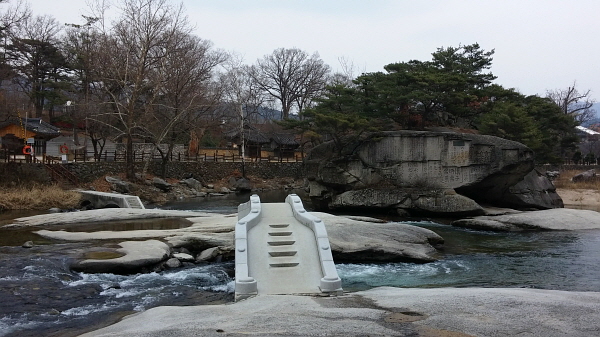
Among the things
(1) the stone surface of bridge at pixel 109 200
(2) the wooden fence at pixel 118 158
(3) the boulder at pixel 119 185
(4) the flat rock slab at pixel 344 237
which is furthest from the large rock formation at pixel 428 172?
(2) the wooden fence at pixel 118 158

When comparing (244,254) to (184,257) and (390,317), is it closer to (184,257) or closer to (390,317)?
(184,257)

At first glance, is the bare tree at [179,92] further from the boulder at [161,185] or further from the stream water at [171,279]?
the stream water at [171,279]

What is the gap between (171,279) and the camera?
11.3m

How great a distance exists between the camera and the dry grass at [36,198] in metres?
21.9

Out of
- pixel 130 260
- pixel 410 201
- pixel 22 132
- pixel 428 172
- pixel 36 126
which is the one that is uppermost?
pixel 36 126

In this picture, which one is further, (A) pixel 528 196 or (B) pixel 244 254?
(A) pixel 528 196

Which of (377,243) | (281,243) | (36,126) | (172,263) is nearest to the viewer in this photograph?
(281,243)

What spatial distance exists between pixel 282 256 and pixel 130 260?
144 inches

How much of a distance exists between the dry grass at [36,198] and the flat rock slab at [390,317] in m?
17.2

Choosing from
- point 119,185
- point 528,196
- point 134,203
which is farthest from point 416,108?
point 119,185

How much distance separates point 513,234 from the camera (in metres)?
19.5

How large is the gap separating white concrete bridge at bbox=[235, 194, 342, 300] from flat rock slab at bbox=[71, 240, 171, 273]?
2404 mm

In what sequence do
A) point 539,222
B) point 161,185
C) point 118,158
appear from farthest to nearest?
point 118,158 → point 161,185 → point 539,222

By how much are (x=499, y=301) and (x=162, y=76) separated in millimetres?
27854
